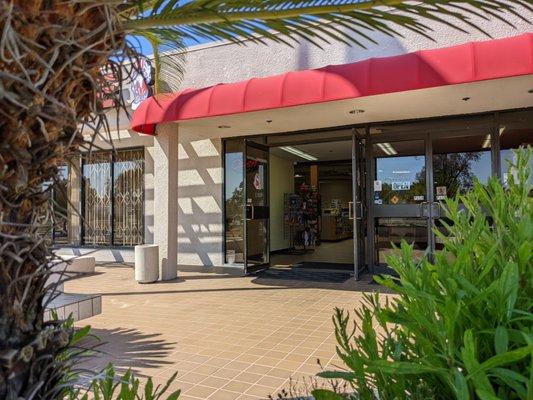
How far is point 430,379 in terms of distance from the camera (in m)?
1.26

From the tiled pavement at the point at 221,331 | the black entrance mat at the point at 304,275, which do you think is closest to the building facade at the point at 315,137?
the black entrance mat at the point at 304,275

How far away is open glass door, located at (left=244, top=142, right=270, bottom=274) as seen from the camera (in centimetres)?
876

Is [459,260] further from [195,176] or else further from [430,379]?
[195,176]

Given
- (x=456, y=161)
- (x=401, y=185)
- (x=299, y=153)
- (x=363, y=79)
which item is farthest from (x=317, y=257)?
(x=363, y=79)

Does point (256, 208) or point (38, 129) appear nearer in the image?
point (38, 129)

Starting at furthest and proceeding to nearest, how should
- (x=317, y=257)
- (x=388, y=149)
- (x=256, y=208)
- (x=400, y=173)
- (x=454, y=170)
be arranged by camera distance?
(x=317, y=257)
(x=256, y=208)
(x=388, y=149)
(x=400, y=173)
(x=454, y=170)

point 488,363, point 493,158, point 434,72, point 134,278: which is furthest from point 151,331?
point 493,158

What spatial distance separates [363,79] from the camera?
5867 millimetres

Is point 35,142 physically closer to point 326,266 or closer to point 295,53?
point 295,53

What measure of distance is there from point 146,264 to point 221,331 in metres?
3.45

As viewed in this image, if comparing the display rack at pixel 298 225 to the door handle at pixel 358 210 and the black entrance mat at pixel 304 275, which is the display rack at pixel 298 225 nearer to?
the black entrance mat at pixel 304 275

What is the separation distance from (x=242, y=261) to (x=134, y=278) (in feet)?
7.30

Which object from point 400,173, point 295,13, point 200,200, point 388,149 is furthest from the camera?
point 200,200

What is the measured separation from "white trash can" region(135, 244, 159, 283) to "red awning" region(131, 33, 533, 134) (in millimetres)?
2394
